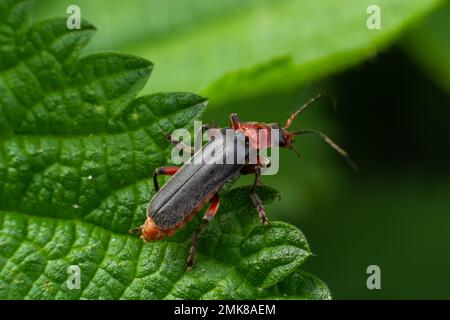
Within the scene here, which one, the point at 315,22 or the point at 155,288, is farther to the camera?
the point at 315,22

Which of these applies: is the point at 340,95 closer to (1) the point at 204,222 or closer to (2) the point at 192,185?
(2) the point at 192,185

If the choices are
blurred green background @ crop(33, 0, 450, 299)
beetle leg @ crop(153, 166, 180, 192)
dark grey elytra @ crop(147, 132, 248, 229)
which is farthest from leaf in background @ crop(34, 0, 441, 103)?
beetle leg @ crop(153, 166, 180, 192)

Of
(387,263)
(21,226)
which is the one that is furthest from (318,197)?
(21,226)

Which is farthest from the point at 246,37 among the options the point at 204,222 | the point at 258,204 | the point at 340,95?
the point at 204,222

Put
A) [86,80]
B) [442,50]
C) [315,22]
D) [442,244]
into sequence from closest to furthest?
[86,80] < [315,22] < [442,50] < [442,244]

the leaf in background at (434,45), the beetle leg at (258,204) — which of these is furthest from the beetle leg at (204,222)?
the leaf in background at (434,45)

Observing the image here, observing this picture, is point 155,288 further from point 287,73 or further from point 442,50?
point 442,50

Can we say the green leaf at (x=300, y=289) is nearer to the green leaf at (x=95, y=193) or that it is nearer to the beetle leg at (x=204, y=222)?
the green leaf at (x=95, y=193)
